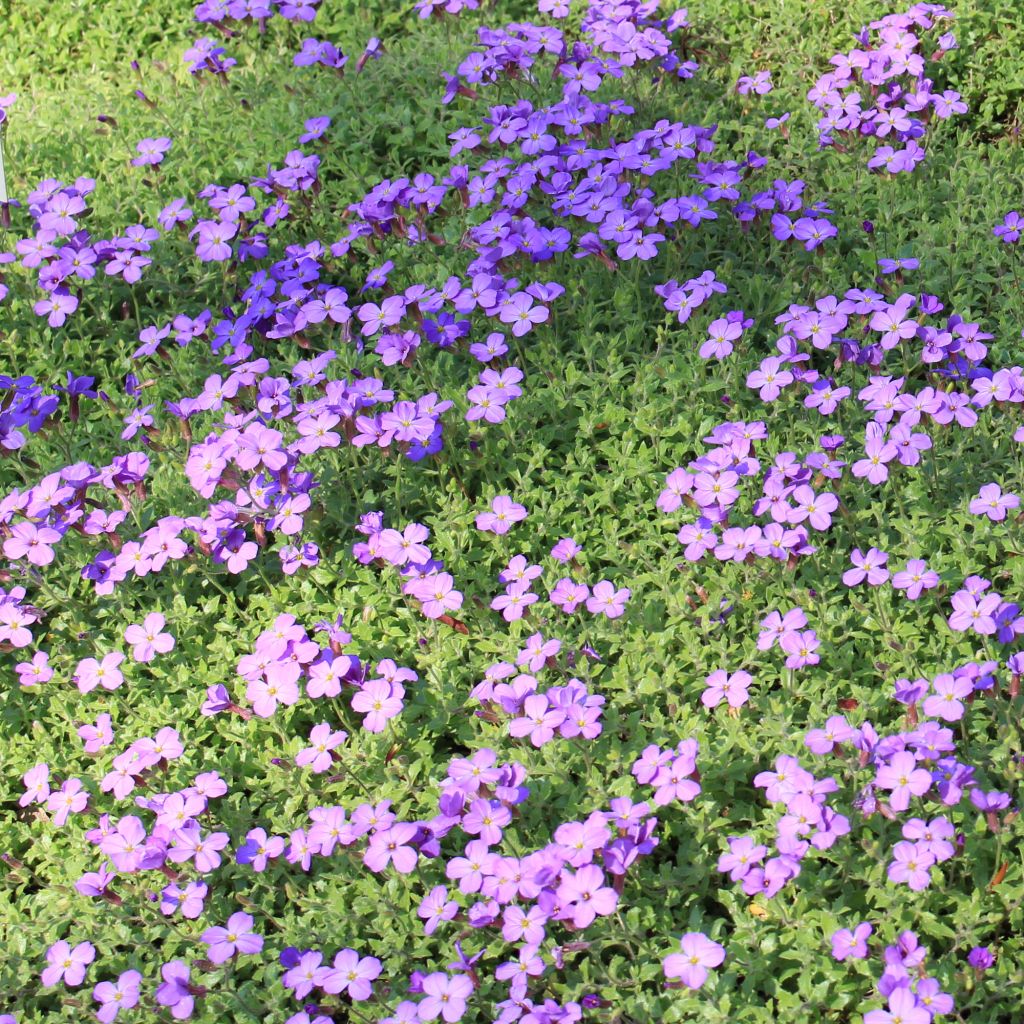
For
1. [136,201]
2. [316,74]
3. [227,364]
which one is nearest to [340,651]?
[227,364]

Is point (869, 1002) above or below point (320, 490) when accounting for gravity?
below

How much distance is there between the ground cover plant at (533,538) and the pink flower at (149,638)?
1 cm

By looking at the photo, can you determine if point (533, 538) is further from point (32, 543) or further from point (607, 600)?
point (32, 543)

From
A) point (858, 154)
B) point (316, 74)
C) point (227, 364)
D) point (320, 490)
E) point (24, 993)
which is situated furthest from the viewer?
point (316, 74)

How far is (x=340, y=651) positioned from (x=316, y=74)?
3451 millimetres

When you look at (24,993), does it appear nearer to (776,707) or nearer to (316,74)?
(776,707)

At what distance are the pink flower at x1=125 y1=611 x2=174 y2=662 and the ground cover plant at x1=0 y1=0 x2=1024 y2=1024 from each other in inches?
0.4

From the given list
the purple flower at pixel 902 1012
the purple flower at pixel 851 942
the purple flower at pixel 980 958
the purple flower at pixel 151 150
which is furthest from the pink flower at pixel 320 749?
the purple flower at pixel 151 150

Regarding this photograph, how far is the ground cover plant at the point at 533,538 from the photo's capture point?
2.89 metres

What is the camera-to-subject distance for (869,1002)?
8.96 ft

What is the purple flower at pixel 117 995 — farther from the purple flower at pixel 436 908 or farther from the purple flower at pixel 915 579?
the purple flower at pixel 915 579

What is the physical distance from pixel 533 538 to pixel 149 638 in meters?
1.13

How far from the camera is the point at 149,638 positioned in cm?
355

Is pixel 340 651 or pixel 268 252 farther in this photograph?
pixel 268 252
